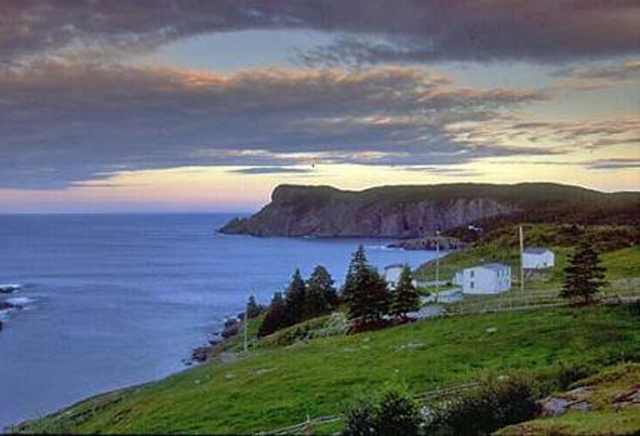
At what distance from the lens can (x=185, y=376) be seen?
46.7m

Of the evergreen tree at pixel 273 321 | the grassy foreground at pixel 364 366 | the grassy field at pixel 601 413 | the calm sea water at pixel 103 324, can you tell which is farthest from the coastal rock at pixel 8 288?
the grassy field at pixel 601 413

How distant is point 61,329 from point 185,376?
172 feet

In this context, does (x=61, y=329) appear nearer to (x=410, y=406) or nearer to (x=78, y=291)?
(x=78, y=291)

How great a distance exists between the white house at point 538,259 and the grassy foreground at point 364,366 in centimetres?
3732

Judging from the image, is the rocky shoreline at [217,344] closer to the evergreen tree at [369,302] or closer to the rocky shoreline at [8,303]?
the evergreen tree at [369,302]

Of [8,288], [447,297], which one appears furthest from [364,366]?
[8,288]

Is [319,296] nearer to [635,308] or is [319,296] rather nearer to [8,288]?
[635,308]

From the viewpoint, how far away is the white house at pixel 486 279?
66062 mm

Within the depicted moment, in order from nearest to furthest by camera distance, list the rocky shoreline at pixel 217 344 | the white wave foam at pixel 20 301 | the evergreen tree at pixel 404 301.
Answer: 1. the evergreen tree at pixel 404 301
2. the rocky shoreline at pixel 217 344
3. the white wave foam at pixel 20 301

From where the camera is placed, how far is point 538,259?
82375mm

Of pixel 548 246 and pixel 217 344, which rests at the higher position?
pixel 548 246

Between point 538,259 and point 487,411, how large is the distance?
64.7m

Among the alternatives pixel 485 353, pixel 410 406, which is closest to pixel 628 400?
pixel 410 406

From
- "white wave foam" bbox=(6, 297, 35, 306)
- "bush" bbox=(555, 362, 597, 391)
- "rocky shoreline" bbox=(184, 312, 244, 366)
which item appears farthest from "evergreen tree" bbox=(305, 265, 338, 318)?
"white wave foam" bbox=(6, 297, 35, 306)
